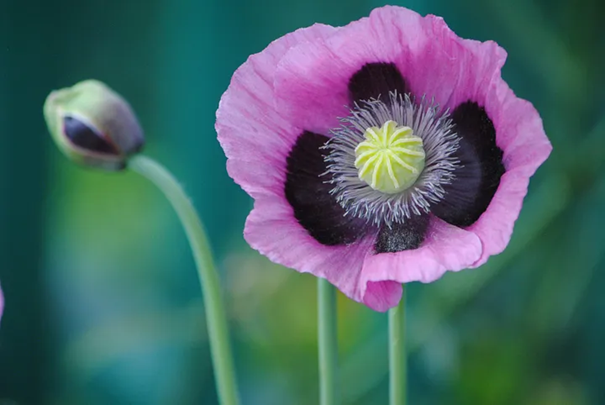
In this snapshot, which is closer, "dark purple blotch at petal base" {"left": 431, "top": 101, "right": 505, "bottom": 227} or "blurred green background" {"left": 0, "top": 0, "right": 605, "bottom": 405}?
"dark purple blotch at petal base" {"left": 431, "top": 101, "right": 505, "bottom": 227}

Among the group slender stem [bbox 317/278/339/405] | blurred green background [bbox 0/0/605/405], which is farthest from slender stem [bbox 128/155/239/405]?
blurred green background [bbox 0/0/605/405]

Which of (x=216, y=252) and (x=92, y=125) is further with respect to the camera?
(x=216, y=252)

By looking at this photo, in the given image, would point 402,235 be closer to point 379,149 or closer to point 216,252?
point 379,149

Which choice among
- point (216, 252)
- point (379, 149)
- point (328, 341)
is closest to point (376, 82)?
point (379, 149)

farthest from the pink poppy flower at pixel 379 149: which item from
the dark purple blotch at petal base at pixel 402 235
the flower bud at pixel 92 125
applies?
the flower bud at pixel 92 125

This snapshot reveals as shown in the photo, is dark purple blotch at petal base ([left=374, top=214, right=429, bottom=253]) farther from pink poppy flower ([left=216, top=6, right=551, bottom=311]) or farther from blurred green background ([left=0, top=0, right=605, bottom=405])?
blurred green background ([left=0, top=0, right=605, bottom=405])

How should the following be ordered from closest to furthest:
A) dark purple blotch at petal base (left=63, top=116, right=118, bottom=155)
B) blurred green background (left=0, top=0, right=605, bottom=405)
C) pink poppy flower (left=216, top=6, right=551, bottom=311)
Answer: pink poppy flower (left=216, top=6, right=551, bottom=311) → dark purple blotch at petal base (left=63, top=116, right=118, bottom=155) → blurred green background (left=0, top=0, right=605, bottom=405)

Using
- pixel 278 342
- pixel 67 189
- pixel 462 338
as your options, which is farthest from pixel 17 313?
pixel 462 338

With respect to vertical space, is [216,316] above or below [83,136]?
below
